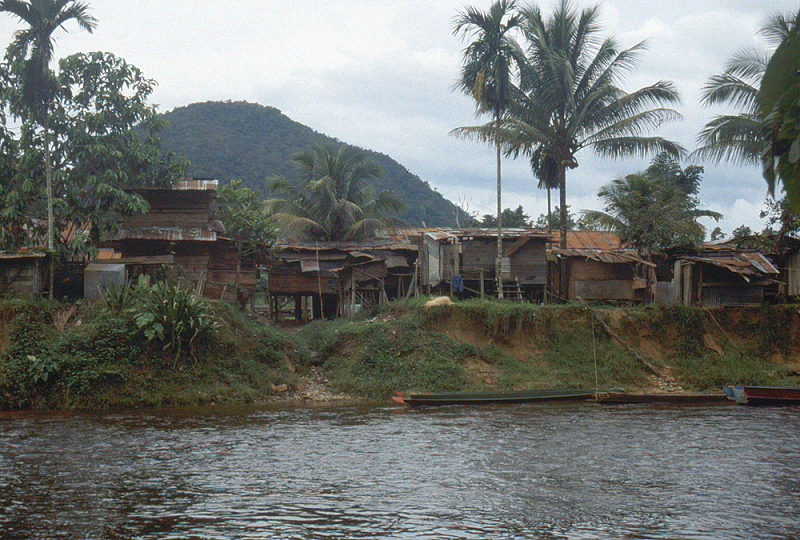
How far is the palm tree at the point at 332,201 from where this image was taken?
31.6m

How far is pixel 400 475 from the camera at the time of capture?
1120 cm

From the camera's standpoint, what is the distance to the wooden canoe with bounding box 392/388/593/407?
18.8m

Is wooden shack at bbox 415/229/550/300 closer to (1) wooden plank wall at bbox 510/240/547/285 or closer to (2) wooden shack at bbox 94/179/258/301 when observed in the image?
(1) wooden plank wall at bbox 510/240/547/285

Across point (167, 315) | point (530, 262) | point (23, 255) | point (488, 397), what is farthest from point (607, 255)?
point (23, 255)

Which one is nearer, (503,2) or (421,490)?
(421,490)

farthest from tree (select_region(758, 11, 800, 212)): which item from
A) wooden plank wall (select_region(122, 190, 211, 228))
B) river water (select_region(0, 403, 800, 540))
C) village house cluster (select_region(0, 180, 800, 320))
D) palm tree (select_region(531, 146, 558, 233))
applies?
palm tree (select_region(531, 146, 558, 233))

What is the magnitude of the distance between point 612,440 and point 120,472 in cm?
1000

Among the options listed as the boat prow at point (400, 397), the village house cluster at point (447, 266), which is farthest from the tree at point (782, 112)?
the village house cluster at point (447, 266)

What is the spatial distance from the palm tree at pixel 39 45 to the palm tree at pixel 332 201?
41.1 ft

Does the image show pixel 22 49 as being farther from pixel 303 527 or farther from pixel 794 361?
pixel 794 361

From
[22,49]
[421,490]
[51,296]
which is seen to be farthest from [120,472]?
[22,49]

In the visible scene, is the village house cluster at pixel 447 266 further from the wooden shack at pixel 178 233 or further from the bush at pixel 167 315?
the bush at pixel 167 315

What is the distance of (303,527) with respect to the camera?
852 centimetres

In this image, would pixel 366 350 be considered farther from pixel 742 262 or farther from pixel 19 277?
pixel 742 262
